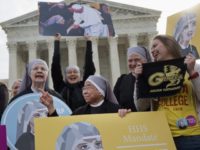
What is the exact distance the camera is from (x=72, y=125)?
137 inches

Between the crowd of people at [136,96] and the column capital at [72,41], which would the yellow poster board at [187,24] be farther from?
the column capital at [72,41]

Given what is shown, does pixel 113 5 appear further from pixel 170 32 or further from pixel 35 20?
pixel 170 32

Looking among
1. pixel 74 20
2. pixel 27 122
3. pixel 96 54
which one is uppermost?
pixel 96 54

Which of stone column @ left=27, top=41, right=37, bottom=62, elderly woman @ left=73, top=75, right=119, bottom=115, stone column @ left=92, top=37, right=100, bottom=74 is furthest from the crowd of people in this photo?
stone column @ left=27, top=41, right=37, bottom=62

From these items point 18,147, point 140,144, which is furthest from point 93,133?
point 18,147

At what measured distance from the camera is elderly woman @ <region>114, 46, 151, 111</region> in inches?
183

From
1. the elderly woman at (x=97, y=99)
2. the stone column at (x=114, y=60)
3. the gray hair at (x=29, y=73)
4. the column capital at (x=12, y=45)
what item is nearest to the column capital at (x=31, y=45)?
the column capital at (x=12, y=45)

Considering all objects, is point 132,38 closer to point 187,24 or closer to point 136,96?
point 187,24

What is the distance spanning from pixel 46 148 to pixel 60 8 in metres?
4.21

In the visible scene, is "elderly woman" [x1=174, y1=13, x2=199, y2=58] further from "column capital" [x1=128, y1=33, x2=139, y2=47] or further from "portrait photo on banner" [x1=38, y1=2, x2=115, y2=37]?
"column capital" [x1=128, y1=33, x2=139, y2=47]

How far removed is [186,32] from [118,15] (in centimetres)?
3936

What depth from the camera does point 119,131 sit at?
3527 millimetres

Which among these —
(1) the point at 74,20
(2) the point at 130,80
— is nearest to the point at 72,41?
(1) the point at 74,20

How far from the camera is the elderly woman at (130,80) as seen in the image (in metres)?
4.65
